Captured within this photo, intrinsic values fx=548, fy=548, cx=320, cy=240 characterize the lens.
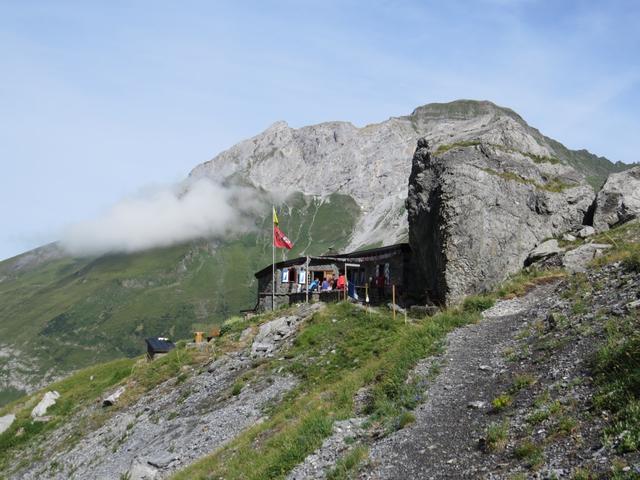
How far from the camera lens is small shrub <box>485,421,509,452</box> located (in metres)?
11.4

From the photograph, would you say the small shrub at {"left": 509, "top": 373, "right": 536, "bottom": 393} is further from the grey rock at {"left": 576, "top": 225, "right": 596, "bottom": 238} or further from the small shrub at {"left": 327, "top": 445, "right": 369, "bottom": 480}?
the grey rock at {"left": 576, "top": 225, "right": 596, "bottom": 238}

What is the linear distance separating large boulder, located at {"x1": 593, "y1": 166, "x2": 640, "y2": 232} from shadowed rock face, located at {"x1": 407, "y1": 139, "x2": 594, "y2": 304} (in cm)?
149

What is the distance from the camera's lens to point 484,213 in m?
30.9

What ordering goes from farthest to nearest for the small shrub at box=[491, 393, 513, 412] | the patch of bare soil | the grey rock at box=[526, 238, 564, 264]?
the grey rock at box=[526, 238, 564, 264] < the small shrub at box=[491, 393, 513, 412] < the patch of bare soil

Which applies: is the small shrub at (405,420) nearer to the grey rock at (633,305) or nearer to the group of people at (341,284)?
the grey rock at (633,305)

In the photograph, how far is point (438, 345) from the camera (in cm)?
1939

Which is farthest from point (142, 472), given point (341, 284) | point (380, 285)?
point (380, 285)

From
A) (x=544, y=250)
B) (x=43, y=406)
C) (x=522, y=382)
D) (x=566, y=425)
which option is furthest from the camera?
(x=43, y=406)

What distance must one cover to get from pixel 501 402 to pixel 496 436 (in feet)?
6.05

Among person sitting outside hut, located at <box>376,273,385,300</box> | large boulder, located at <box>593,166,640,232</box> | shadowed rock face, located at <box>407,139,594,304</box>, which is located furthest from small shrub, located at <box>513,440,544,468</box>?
person sitting outside hut, located at <box>376,273,385,300</box>

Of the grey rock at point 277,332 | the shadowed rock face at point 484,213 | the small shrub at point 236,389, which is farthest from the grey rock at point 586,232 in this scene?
the small shrub at point 236,389

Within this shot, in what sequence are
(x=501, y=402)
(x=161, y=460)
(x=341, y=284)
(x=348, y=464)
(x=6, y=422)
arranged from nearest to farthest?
(x=348, y=464) → (x=501, y=402) → (x=161, y=460) → (x=6, y=422) → (x=341, y=284)

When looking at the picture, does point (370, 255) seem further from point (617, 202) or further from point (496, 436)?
point (496, 436)

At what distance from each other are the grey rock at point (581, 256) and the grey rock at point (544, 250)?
1.57 metres
